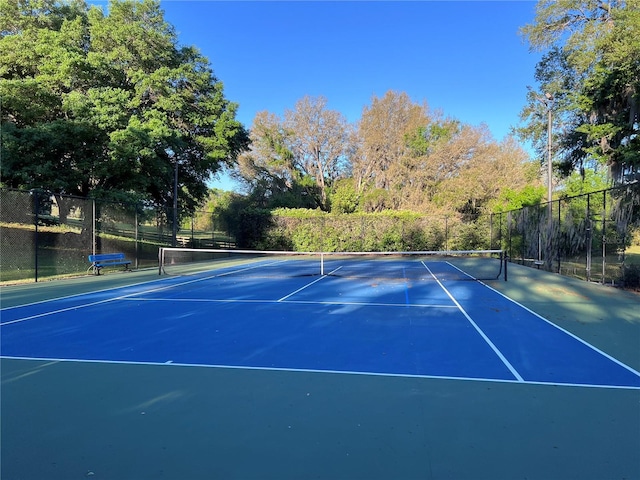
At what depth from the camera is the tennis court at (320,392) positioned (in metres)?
2.91

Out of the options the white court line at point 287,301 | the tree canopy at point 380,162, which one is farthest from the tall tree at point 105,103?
the white court line at point 287,301

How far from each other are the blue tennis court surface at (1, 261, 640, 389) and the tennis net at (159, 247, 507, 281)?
14.4 ft

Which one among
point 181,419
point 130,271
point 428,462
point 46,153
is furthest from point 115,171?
point 428,462

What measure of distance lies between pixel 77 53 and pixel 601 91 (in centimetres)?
2379

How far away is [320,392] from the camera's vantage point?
4.18 metres

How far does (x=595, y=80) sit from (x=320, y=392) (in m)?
17.7

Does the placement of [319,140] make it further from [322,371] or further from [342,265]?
[322,371]

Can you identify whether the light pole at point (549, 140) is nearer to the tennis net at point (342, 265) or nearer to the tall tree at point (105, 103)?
the tennis net at point (342, 265)

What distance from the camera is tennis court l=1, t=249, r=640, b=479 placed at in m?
2.91

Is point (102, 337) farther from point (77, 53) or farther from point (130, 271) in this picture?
point (77, 53)

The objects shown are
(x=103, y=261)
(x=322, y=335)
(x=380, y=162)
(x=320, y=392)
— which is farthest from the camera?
(x=380, y=162)

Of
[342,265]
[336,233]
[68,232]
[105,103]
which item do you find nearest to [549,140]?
[342,265]

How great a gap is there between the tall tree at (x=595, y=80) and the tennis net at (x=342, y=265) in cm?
602

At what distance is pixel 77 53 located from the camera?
67.6 feet
